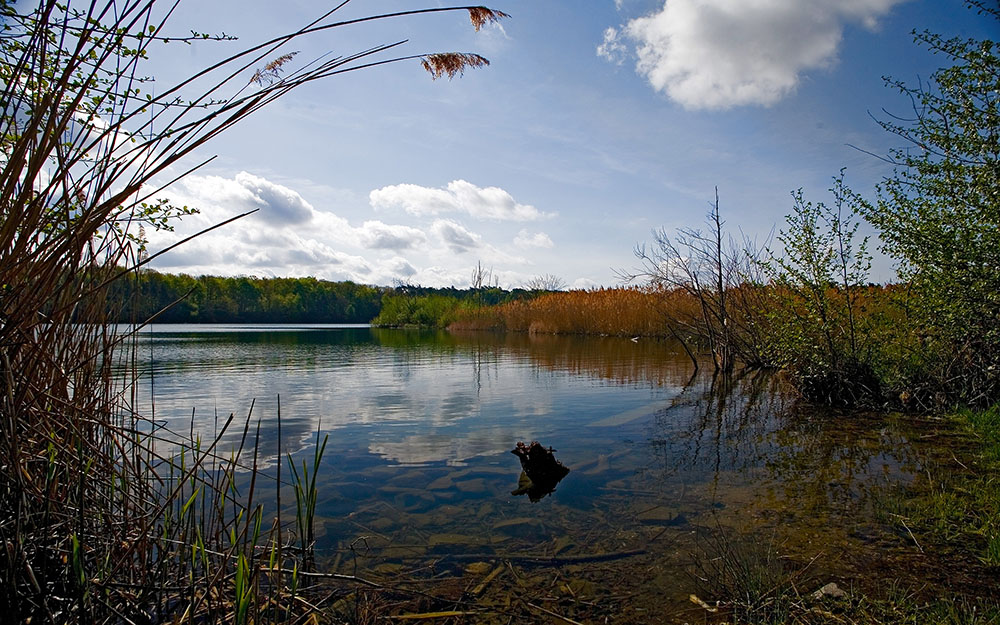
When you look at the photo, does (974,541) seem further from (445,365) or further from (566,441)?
(445,365)

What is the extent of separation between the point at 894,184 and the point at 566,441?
4.68 m

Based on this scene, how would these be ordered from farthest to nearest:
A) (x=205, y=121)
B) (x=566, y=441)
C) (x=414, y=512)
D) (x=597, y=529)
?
(x=566, y=441) < (x=414, y=512) < (x=597, y=529) < (x=205, y=121)

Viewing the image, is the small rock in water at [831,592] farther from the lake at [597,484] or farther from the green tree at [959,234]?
the green tree at [959,234]

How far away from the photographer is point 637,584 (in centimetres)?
304

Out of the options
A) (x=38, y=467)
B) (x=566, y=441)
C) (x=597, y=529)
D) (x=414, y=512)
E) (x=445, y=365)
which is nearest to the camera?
(x=38, y=467)

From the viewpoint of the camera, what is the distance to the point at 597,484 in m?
4.85

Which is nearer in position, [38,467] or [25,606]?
[25,606]

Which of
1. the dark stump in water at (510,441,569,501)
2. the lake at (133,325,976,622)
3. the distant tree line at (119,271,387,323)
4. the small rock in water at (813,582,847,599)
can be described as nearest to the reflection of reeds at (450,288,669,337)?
the lake at (133,325,976,622)

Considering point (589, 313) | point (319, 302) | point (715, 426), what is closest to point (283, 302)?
point (319, 302)

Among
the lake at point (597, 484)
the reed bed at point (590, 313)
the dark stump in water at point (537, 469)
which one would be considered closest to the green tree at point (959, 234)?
the lake at point (597, 484)

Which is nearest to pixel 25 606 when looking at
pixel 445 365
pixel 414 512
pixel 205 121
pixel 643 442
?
pixel 205 121

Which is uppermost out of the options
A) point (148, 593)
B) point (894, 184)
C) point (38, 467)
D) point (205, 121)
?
point (894, 184)

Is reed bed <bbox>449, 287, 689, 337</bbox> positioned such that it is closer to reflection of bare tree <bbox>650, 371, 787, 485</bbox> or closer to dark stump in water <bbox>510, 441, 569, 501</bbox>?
reflection of bare tree <bbox>650, 371, 787, 485</bbox>

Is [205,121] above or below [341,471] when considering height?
above
